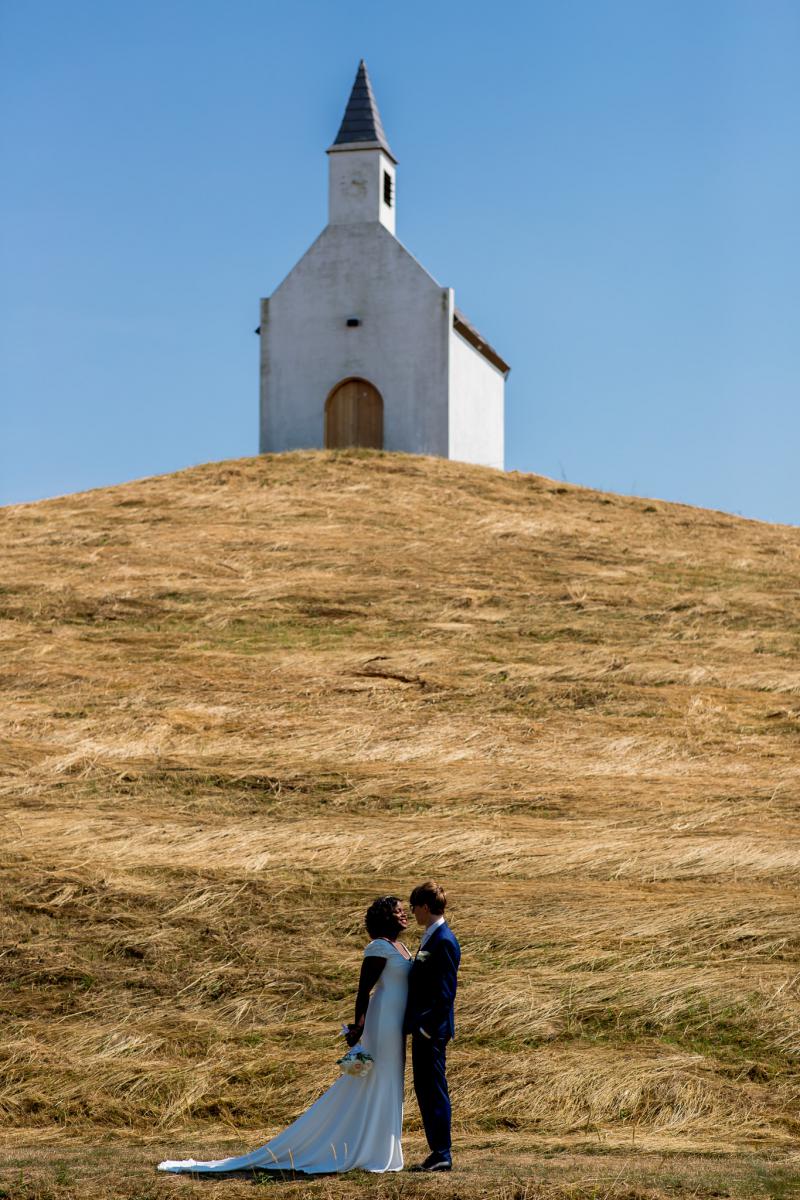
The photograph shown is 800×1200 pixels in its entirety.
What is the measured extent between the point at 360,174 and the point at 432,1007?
3124 centimetres

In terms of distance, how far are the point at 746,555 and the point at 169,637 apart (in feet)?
40.4

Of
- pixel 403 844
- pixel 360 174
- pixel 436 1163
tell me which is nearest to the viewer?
pixel 436 1163

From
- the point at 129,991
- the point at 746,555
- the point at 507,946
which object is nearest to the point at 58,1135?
the point at 129,991

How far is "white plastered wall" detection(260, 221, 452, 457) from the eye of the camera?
1330 inches

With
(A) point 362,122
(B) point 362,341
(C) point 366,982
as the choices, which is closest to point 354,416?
(B) point 362,341

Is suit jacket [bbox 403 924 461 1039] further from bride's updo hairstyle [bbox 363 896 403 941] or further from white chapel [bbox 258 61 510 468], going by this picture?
white chapel [bbox 258 61 510 468]

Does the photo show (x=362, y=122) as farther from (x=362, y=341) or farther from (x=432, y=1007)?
(x=432, y=1007)

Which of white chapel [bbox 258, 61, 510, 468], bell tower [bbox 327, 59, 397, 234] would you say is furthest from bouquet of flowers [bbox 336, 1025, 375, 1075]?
bell tower [bbox 327, 59, 397, 234]

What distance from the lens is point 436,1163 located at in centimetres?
725

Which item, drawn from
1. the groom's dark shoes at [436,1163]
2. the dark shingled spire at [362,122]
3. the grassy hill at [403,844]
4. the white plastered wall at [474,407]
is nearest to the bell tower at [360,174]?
the dark shingled spire at [362,122]

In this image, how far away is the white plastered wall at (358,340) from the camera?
111 feet

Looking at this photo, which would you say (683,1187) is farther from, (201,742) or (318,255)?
(318,255)

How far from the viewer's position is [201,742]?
608 inches

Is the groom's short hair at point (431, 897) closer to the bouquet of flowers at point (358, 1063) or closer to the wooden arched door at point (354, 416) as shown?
the bouquet of flowers at point (358, 1063)
